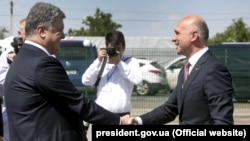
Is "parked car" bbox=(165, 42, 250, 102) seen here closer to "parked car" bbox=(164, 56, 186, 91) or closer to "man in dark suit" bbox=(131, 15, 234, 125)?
"parked car" bbox=(164, 56, 186, 91)

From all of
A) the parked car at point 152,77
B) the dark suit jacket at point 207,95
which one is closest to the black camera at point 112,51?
the dark suit jacket at point 207,95

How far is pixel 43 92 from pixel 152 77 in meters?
11.0

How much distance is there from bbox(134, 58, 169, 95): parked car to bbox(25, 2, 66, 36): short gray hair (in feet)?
33.1

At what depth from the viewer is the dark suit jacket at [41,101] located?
3.69 metres

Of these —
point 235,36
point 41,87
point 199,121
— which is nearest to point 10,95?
point 41,87

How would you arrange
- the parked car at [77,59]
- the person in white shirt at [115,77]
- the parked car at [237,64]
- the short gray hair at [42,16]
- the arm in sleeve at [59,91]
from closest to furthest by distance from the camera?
the arm in sleeve at [59,91] < the short gray hair at [42,16] < the person in white shirt at [115,77] < the parked car at [77,59] < the parked car at [237,64]

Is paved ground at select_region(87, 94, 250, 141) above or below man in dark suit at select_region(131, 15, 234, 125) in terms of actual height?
below

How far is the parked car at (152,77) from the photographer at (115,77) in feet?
23.4

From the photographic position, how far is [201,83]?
407 cm

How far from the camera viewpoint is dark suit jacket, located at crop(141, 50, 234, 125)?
389 cm

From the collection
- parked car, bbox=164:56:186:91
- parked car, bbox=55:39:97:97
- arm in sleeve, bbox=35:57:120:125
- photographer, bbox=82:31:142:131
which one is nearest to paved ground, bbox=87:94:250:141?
parked car, bbox=164:56:186:91

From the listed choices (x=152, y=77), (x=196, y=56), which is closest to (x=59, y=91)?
(x=196, y=56)

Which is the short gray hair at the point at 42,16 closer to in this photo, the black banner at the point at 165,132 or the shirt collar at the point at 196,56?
the black banner at the point at 165,132

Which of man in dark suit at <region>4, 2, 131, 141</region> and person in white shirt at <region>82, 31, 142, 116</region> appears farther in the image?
person in white shirt at <region>82, 31, 142, 116</region>
